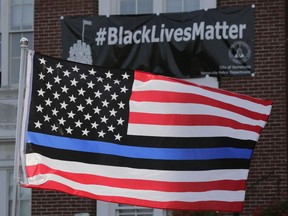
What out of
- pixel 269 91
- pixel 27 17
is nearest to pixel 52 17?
pixel 27 17

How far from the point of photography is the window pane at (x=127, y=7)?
17.6m

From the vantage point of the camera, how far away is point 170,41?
665 inches

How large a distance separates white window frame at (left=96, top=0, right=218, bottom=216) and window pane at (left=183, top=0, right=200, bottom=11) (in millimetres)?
139

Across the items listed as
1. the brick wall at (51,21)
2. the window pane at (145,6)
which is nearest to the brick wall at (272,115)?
the brick wall at (51,21)

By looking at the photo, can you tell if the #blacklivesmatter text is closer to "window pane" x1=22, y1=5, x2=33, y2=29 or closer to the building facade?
the building facade

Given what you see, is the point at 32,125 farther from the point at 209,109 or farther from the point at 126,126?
the point at 209,109

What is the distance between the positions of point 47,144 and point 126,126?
101 centimetres

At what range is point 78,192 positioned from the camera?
33.0 feet

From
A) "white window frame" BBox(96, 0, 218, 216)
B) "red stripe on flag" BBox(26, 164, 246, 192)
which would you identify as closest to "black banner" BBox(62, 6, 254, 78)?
"white window frame" BBox(96, 0, 218, 216)

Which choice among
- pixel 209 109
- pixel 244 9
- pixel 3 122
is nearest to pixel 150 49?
pixel 244 9

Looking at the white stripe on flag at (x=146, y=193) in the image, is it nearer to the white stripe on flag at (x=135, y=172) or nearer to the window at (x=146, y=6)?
the white stripe on flag at (x=135, y=172)

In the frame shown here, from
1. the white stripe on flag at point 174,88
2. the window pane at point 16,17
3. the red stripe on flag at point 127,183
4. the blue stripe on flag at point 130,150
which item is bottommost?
the red stripe on flag at point 127,183

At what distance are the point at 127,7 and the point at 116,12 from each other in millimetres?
251

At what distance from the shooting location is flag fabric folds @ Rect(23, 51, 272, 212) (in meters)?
10.1
